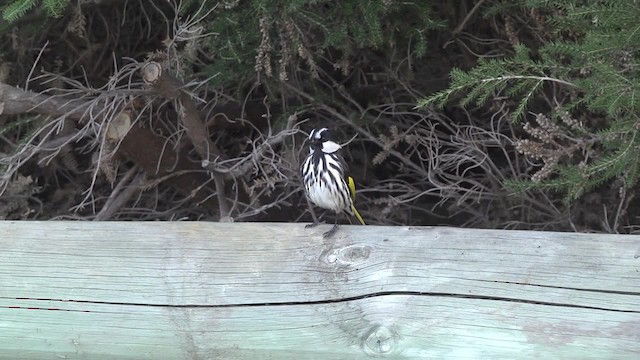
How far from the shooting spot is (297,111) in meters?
3.79

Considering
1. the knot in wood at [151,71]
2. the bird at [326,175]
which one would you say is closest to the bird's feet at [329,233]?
the bird at [326,175]

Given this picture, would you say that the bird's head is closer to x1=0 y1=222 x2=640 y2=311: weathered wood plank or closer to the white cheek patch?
the white cheek patch

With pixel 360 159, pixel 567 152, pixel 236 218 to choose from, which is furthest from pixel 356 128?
pixel 567 152

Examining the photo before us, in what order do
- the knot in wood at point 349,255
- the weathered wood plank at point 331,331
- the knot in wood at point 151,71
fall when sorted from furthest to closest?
the knot in wood at point 151,71 < the knot in wood at point 349,255 < the weathered wood plank at point 331,331

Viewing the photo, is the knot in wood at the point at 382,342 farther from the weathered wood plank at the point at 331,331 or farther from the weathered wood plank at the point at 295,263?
the weathered wood plank at the point at 295,263

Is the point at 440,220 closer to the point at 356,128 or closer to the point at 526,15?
the point at 356,128

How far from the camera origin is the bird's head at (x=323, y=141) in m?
3.37

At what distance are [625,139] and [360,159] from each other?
5.74 feet

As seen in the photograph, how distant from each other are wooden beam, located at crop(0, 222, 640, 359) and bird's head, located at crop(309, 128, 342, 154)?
1.10m

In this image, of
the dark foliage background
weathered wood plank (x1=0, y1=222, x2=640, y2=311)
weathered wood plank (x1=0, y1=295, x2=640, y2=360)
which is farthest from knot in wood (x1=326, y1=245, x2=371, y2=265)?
the dark foliage background

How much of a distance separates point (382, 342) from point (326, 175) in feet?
4.51

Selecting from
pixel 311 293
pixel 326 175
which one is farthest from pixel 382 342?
pixel 326 175

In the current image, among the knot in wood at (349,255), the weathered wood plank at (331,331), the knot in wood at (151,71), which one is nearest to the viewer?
the weathered wood plank at (331,331)

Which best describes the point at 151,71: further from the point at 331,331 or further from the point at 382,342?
the point at 382,342
